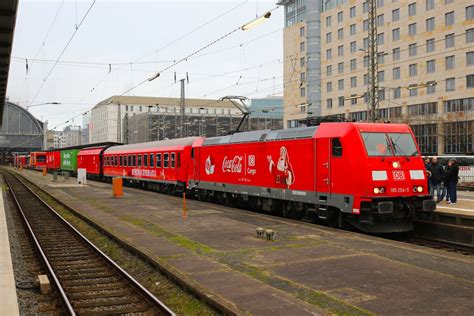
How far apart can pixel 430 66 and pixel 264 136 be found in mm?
48264

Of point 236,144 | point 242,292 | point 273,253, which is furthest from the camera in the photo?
point 236,144

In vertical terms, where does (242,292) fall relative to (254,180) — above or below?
below

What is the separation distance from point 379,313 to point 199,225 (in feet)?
28.3

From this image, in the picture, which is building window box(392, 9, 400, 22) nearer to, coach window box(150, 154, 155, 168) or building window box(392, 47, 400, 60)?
building window box(392, 47, 400, 60)

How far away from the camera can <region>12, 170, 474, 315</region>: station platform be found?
664 centimetres

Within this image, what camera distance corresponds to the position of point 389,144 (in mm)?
13242

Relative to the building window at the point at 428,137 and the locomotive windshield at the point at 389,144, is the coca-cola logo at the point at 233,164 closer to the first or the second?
the locomotive windshield at the point at 389,144

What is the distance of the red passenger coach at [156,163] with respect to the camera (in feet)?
84.3

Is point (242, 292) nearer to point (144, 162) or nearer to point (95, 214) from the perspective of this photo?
point (95, 214)

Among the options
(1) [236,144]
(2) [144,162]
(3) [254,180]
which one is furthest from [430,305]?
(2) [144,162]

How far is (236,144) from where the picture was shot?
64.0 feet

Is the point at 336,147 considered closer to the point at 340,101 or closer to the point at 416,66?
the point at 416,66

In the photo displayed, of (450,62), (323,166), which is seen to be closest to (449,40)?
(450,62)

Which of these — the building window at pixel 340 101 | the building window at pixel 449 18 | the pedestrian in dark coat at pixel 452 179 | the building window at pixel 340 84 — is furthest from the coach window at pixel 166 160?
the building window at pixel 340 84
